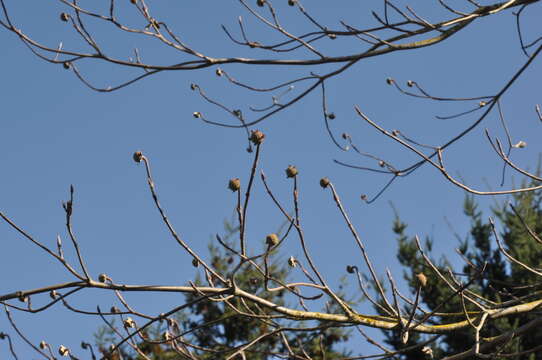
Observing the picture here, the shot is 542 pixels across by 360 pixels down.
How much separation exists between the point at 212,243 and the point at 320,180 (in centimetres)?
788

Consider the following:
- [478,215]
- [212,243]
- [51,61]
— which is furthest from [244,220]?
[478,215]

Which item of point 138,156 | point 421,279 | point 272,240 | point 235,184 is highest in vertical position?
point 138,156

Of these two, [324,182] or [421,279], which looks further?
[324,182]

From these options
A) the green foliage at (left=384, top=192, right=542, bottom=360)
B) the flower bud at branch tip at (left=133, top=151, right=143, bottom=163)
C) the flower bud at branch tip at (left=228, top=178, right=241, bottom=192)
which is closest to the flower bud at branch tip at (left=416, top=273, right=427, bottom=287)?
the flower bud at branch tip at (left=228, top=178, right=241, bottom=192)

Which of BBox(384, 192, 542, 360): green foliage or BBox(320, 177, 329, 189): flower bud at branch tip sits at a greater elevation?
BBox(384, 192, 542, 360): green foliage

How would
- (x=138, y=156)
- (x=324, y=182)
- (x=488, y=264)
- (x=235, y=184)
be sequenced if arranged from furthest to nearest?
(x=488, y=264), (x=324, y=182), (x=138, y=156), (x=235, y=184)

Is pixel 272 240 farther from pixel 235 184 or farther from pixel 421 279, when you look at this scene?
pixel 421 279

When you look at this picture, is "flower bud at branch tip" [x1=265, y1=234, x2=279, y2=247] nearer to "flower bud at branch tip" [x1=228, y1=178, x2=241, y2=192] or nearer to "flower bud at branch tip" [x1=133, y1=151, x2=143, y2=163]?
"flower bud at branch tip" [x1=228, y1=178, x2=241, y2=192]

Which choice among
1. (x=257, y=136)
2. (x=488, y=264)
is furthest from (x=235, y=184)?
(x=488, y=264)

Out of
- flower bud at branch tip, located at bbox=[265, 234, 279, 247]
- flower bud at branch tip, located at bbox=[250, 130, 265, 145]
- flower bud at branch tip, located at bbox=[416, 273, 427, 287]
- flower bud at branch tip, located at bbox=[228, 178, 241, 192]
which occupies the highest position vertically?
flower bud at branch tip, located at bbox=[250, 130, 265, 145]

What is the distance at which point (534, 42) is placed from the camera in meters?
2.60

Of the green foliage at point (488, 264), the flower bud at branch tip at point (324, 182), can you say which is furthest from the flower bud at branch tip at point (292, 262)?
the green foliage at point (488, 264)

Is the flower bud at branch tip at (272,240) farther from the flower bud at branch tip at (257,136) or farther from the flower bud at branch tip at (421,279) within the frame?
the flower bud at branch tip at (421,279)

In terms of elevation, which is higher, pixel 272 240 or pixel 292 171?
pixel 292 171
